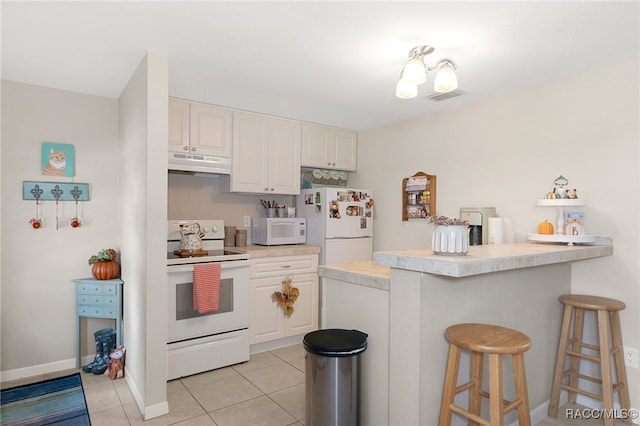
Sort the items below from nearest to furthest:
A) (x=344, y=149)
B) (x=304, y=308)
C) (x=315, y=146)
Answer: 1. (x=304, y=308)
2. (x=315, y=146)
3. (x=344, y=149)

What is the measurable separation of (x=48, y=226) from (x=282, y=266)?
202 cm

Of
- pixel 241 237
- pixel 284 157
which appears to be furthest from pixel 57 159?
pixel 284 157

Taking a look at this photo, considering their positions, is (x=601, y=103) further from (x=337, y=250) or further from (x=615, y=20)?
(x=337, y=250)

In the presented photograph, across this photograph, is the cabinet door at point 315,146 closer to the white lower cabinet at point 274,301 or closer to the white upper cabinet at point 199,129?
the white upper cabinet at point 199,129

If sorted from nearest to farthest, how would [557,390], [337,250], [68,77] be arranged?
[557,390] < [68,77] < [337,250]

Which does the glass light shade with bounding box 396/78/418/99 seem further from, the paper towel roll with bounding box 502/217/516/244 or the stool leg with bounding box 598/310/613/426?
the stool leg with bounding box 598/310/613/426

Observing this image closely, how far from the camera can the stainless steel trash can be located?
1981 millimetres

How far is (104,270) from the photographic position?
10.5 ft

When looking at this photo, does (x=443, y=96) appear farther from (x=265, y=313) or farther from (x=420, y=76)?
(x=265, y=313)

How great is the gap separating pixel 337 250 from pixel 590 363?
230 centimetres

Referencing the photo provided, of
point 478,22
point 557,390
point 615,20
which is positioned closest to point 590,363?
point 557,390

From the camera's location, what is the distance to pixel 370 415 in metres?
2.15

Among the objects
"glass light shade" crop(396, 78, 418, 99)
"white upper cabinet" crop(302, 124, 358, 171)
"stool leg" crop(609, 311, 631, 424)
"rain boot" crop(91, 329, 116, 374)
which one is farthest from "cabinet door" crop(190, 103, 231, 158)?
"stool leg" crop(609, 311, 631, 424)

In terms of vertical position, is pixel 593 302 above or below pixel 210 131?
below
